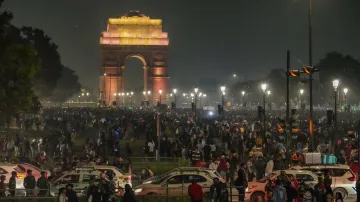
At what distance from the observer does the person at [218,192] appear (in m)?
18.0

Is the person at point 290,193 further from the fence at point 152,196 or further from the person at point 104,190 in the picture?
the person at point 104,190

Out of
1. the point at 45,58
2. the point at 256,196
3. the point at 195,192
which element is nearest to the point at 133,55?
the point at 45,58

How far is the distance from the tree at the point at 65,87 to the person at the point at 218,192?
148m

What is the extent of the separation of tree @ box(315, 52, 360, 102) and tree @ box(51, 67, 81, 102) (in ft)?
217

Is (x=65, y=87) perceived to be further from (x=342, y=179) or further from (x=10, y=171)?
(x=342, y=179)

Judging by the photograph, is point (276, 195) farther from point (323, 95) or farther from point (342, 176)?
point (323, 95)

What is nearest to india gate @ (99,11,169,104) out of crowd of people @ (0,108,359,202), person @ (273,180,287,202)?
crowd of people @ (0,108,359,202)

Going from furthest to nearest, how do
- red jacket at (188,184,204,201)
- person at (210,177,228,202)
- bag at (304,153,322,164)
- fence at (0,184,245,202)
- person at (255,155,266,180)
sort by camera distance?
person at (255,155,266,180)
bag at (304,153,322,164)
fence at (0,184,245,202)
person at (210,177,228,202)
red jacket at (188,184,204,201)

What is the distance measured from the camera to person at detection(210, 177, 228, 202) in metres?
18.0

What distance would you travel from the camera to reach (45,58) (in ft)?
270

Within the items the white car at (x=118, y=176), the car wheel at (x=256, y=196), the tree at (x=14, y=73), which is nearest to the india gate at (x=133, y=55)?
the tree at (x=14, y=73)

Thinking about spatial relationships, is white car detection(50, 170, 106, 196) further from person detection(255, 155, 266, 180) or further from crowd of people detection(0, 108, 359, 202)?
person detection(255, 155, 266, 180)

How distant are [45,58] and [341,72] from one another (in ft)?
203

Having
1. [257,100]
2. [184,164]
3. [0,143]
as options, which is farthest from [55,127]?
[257,100]
